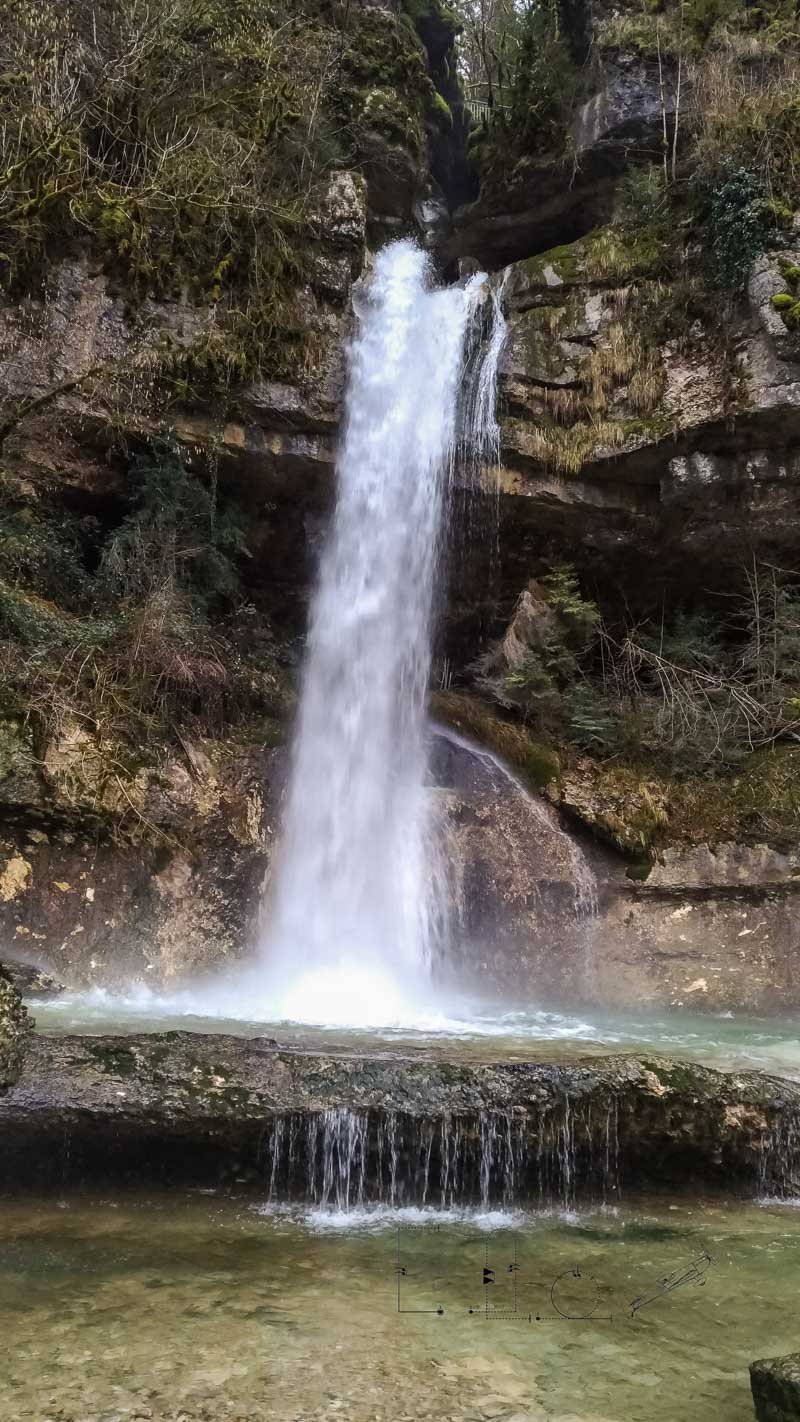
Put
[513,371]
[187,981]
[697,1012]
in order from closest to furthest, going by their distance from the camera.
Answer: [187,981], [697,1012], [513,371]

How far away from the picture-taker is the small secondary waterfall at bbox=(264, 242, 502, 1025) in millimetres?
8641

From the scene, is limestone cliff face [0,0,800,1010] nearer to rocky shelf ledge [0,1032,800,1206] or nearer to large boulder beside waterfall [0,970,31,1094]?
large boulder beside waterfall [0,970,31,1094]

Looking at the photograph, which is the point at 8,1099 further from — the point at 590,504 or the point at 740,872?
the point at 590,504

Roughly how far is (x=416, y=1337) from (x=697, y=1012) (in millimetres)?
6474

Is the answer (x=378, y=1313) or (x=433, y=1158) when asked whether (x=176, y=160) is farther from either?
(x=378, y=1313)

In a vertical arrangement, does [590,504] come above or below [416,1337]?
above

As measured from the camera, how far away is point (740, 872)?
8875mm

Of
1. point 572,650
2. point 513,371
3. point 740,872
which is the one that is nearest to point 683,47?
point 513,371

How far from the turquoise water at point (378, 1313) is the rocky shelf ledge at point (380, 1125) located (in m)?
0.15

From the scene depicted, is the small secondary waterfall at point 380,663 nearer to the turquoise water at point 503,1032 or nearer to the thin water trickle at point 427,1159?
the turquoise water at point 503,1032

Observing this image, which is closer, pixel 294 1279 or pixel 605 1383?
pixel 605 1383

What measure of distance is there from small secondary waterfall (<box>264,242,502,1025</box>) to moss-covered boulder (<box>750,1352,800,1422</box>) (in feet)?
19.9

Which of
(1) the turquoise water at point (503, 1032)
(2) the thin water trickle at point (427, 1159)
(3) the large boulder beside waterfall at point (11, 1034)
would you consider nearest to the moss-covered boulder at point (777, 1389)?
(2) the thin water trickle at point (427, 1159)

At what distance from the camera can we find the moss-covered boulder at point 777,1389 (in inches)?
78.1
